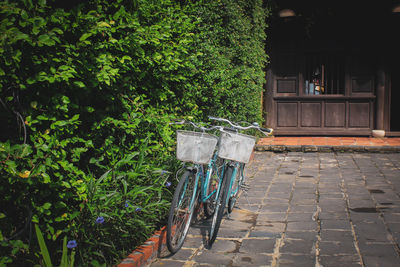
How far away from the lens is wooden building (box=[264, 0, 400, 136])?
422 inches

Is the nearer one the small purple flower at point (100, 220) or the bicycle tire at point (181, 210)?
the small purple flower at point (100, 220)

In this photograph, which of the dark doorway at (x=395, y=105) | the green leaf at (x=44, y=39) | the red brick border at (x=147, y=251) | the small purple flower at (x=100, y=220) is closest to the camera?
the green leaf at (x=44, y=39)

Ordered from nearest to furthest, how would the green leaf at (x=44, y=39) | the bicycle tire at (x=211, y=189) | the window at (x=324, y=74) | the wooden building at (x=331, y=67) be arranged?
the green leaf at (x=44, y=39) < the bicycle tire at (x=211, y=189) < the wooden building at (x=331, y=67) < the window at (x=324, y=74)

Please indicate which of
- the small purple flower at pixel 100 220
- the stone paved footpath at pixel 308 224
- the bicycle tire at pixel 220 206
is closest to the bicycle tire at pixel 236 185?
the stone paved footpath at pixel 308 224

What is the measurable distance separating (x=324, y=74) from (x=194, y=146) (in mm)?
8967

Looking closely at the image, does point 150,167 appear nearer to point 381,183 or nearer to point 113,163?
point 113,163

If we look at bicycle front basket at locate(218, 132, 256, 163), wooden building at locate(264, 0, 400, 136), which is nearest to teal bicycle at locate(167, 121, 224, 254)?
bicycle front basket at locate(218, 132, 256, 163)

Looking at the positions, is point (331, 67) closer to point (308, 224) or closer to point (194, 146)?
point (308, 224)

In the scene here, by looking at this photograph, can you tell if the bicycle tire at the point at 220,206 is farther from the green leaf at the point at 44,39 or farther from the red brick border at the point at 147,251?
the green leaf at the point at 44,39

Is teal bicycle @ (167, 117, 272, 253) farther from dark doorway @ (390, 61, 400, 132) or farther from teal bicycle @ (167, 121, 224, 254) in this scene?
dark doorway @ (390, 61, 400, 132)

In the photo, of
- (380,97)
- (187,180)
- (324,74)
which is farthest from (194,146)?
(380,97)

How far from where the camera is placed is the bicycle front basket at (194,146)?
11.1ft

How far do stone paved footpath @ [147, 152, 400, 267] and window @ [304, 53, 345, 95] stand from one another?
462 cm

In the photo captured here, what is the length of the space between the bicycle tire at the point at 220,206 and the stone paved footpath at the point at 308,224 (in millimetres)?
131
